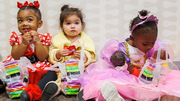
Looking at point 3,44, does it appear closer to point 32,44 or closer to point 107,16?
point 32,44

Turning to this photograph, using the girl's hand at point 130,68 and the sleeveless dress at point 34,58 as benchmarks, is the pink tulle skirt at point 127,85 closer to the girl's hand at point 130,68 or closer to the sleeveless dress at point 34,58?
the girl's hand at point 130,68

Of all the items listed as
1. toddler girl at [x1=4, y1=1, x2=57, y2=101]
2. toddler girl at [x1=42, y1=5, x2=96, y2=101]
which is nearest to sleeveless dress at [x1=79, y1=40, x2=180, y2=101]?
toddler girl at [x1=42, y1=5, x2=96, y2=101]

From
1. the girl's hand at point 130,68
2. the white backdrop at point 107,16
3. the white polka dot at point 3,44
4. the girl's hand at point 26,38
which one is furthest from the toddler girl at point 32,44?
the girl's hand at point 130,68

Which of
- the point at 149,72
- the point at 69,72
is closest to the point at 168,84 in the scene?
the point at 149,72

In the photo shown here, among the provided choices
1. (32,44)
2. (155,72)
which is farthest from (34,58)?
(155,72)

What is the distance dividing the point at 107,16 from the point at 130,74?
0.67m

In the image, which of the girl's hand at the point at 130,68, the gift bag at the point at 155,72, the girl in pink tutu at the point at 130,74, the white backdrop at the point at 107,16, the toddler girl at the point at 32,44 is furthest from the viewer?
the white backdrop at the point at 107,16

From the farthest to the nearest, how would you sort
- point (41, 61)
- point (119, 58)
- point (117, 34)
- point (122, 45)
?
point (117, 34), point (41, 61), point (122, 45), point (119, 58)

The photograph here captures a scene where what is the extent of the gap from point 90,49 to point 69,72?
0.30 m

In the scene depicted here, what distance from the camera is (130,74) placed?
112 cm

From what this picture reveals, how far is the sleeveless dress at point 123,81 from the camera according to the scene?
3.06 feet

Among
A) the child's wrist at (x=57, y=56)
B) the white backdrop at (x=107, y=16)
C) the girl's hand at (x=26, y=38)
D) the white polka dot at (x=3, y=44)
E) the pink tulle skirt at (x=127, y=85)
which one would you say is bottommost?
the pink tulle skirt at (x=127, y=85)

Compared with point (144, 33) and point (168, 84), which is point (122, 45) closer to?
point (144, 33)

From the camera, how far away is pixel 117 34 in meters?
1.62
